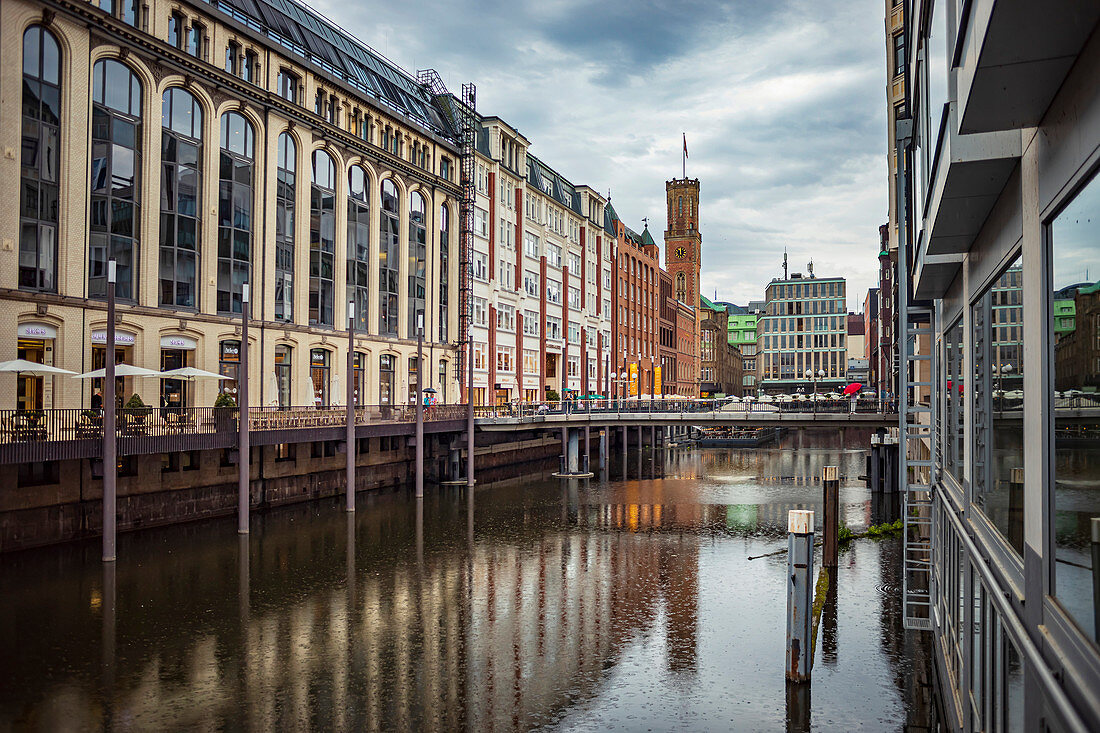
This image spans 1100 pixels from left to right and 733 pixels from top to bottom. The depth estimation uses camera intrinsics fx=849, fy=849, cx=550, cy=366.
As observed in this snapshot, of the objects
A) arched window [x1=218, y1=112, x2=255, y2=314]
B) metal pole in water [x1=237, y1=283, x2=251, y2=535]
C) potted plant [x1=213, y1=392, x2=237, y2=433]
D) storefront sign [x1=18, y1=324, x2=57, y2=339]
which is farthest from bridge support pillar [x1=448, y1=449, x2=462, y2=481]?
storefront sign [x1=18, y1=324, x2=57, y2=339]

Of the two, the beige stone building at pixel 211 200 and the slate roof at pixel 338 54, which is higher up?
the slate roof at pixel 338 54

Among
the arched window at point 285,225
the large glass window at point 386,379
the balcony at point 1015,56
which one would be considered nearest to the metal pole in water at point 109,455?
the arched window at point 285,225

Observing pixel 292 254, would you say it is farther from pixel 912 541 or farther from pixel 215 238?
pixel 912 541

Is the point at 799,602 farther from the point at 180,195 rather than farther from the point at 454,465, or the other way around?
the point at 454,465

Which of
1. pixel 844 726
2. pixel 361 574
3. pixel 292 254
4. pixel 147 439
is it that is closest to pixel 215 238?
pixel 292 254

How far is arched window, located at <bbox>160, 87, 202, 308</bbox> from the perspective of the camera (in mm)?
36531

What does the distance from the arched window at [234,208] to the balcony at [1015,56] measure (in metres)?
38.6

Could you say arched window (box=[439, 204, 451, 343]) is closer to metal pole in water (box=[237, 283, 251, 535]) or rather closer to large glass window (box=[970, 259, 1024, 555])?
metal pole in water (box=[237, 283, 251, 535])

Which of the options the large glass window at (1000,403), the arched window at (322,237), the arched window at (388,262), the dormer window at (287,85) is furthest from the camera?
the arched window at (388,262)

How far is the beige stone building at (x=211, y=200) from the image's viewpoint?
102 ft

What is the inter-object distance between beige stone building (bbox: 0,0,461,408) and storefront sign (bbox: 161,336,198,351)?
0.08 m

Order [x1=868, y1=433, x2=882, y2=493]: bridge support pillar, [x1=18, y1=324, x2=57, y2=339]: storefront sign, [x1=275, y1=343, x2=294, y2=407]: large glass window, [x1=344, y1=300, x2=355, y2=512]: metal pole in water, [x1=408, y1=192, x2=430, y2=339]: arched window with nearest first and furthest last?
[x1=18, y1=324, x2=57, y2=339]: storefront sign, [x1=344, y1=300, x2=355, y2=512]: metal pole in water, [x1=275, y1=343, x2=294, y2=407]: large glass window, [x1=868, y1=433, x2=882, y2=493]: bridge support pillar, [x1=408, y1=192, x2=430, y2=339]: arched window

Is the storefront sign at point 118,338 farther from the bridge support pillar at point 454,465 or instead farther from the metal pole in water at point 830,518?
the metal pole in water at point 830,518

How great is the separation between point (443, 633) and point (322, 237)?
31377 mm
